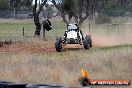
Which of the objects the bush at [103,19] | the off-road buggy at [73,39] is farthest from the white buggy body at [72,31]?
the bush at [103,19]

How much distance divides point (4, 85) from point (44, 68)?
15.1ft

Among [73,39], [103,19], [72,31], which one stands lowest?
[73,39]

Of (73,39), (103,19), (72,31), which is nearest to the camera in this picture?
(73,39)

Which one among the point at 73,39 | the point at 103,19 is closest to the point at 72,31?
the point at 73,39

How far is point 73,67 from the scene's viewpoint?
1391cm

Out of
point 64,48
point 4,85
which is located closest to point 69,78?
point 4,85

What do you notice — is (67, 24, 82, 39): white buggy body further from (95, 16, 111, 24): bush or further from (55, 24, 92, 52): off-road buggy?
(95, 16, 111, 24): bush

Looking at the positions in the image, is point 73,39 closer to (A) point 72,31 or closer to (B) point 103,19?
(A) point 72,31

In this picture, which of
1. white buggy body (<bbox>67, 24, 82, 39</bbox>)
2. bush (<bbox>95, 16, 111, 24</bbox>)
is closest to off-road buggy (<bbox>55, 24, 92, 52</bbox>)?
white buggy body (<bbox>67, 24, 82, 39</bbox>)

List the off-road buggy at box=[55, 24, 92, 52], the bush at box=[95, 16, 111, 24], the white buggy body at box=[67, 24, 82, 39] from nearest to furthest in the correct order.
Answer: the off-road buggy at box=[55, 24, 92, 52] < the white buggy body at box=[67, 24, 82, 39] < the bush at box=[95, 16, 111, 24]

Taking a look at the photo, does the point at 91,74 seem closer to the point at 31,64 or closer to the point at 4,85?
the point at 31,64

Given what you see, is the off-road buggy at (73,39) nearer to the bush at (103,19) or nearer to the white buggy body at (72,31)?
the white buggy body at (72,31)

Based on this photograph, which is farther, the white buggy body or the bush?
the bush

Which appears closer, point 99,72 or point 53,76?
point 53,76
